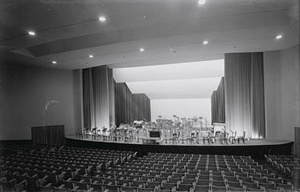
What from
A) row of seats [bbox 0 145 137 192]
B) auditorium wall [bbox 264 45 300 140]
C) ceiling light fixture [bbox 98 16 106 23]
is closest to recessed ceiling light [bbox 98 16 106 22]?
ceiling light fixture [bbox 98 16 106 23]

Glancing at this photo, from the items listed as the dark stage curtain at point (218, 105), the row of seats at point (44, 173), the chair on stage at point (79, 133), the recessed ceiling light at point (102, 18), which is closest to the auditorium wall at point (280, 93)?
the dark stage curtain at point (218, 105)

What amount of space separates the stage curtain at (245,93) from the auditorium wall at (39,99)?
11260 millimetres

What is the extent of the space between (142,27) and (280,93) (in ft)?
30.7

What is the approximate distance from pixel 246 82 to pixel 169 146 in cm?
641

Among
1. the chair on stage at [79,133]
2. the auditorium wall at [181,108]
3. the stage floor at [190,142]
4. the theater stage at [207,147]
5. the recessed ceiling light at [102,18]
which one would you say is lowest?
the theater stage at [207,147]

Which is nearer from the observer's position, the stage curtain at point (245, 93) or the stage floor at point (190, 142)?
the stage floor at point (190, 142)

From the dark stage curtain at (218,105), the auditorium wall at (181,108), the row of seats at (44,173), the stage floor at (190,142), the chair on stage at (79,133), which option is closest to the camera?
the row of seats at (44,173)

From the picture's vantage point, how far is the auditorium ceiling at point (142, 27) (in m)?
6.22

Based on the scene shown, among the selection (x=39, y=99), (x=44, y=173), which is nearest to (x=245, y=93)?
(x=44, y=173)

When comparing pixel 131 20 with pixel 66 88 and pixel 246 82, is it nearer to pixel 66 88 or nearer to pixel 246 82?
pixel 246 82

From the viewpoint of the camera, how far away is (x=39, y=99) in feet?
48.5

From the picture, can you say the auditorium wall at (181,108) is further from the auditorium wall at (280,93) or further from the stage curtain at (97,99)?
the auditorium wall at (280,93)

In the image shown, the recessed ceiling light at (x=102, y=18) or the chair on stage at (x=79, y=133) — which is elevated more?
the recessed ceiling light at (x=102, y=18)

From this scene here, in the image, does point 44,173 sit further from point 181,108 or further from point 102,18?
point 181,108
